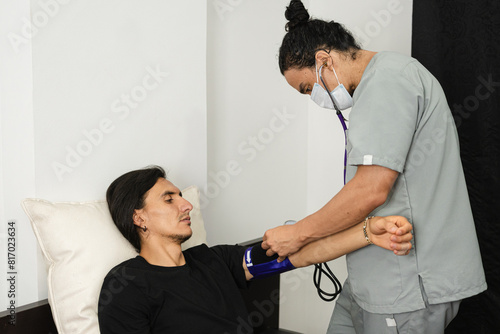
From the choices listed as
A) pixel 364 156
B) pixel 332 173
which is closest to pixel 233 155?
pixel 332 173

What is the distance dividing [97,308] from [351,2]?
194 centimetres

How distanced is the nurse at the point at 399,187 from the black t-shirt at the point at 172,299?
341mm

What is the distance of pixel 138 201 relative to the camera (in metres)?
1.52

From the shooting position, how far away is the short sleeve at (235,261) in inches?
63.9

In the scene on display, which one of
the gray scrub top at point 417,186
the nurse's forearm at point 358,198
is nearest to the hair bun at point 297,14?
the gray scrub top at point 417,186

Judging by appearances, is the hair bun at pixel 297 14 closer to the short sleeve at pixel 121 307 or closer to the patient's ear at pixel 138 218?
the patient's ear at pixel 138 218

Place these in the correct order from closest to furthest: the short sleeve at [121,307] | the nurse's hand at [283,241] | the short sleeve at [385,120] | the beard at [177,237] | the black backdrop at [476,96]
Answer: the short sleeve at [385,120], the short sleeve at [121,307], the nurse's hand at [283,241], the beard at [177,237], the black backdrop at [476,96]

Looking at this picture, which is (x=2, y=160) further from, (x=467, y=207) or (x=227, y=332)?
(x=467, y=207)

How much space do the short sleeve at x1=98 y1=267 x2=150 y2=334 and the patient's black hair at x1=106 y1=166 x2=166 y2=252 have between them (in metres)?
0.16

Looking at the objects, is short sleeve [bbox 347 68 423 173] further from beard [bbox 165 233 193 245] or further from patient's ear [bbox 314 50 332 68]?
beard [bbox 165 233 193 245]

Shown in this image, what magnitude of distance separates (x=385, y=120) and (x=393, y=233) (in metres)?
0.27

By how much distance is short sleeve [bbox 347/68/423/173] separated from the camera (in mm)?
1173

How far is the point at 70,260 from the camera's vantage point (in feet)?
4.43

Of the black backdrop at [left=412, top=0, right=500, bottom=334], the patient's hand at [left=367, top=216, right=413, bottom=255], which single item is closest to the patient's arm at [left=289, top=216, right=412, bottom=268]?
the patient's hand at [left=367, top=216, right=413, bottom=255]
